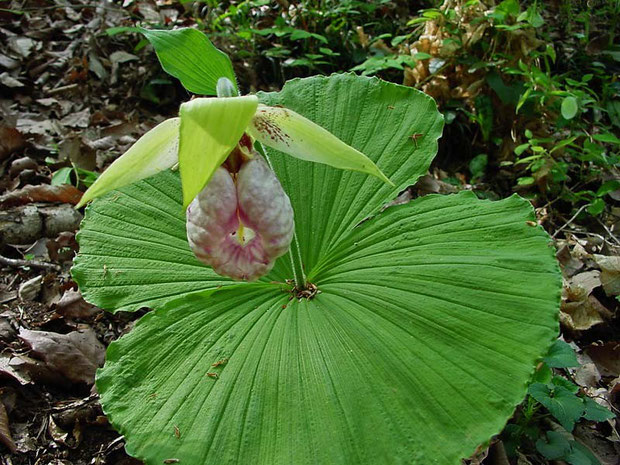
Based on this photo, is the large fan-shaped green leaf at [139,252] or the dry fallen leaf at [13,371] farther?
the dry fallen leaf at [13,371]

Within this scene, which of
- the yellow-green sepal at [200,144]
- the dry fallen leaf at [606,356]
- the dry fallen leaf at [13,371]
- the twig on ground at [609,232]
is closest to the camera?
the yellow-green sepal at [200,144]

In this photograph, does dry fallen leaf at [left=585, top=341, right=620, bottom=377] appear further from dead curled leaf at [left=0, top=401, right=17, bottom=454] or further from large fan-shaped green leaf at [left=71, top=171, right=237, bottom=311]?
dead curled leaf at [left=0, top=401, right=17, bottom=454]

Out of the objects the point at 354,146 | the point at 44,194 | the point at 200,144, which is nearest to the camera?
the point at 200,144

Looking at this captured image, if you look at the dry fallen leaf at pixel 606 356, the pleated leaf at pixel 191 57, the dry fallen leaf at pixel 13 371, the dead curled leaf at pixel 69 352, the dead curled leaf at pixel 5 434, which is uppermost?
the pleated leaf at pixel 191 57

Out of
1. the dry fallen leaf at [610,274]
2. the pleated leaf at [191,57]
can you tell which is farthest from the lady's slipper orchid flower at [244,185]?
the dry fallen leaf at [610,274]

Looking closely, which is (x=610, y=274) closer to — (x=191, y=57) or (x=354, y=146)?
(x=354, y=146)

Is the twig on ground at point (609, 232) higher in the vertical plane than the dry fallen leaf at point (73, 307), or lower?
higher

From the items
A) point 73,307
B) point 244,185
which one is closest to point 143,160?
point 244,185

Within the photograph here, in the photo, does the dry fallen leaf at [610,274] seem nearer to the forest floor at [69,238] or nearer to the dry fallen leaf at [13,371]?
the forest floor at [69,238]
